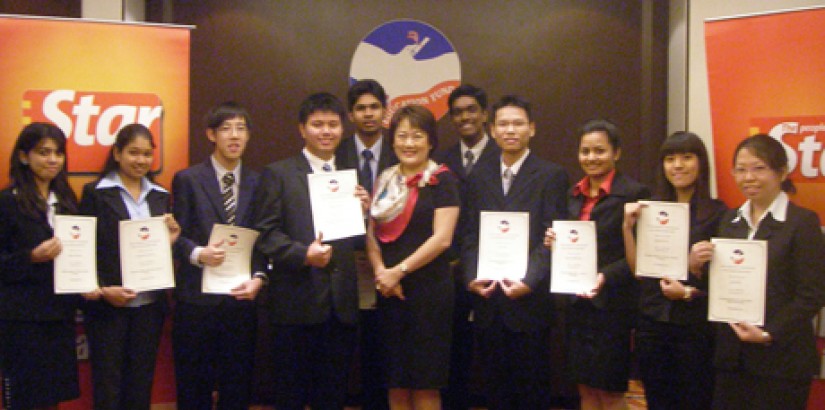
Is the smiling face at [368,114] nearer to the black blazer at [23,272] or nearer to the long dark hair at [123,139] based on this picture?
the long dark hair at [123,139]

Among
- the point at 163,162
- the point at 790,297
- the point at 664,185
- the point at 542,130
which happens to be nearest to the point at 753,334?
the point at 790,297

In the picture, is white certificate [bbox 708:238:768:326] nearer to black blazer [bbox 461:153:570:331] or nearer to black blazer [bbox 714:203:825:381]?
black blazer [bbox 714:203:825:381]

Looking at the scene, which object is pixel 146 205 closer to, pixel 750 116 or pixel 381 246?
pixel 381 246

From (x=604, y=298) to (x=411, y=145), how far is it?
1111 mm

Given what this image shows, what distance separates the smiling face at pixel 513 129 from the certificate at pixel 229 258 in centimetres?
127

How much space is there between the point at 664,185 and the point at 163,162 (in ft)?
8.49

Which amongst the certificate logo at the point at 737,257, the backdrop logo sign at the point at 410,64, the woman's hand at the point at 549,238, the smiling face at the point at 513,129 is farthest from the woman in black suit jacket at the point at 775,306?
the backdrop logo sign at the point at 410,64

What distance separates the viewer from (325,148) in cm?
338

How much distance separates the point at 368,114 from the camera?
3621 mm

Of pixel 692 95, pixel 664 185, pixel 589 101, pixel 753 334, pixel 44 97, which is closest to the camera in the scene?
pixel 753 334

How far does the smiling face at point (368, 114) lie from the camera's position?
11.9 feet

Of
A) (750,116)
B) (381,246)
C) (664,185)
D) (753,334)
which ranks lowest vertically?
(753,334)

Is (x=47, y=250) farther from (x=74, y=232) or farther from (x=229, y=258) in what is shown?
(x=229, y=258)

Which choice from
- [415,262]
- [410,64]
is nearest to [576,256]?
[415,262]
